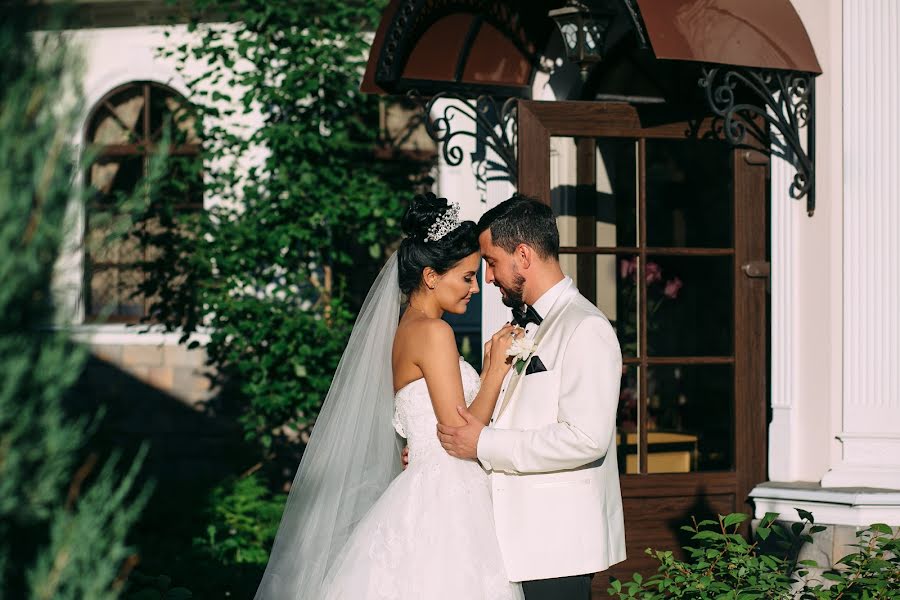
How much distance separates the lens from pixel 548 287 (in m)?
3.91

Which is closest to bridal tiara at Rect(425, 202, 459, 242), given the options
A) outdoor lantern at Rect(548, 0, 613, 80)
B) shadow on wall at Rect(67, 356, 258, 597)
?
outdoor lantern at Rect(548, 0, 613, 80)

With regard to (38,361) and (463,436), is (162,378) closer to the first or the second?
(463,436)

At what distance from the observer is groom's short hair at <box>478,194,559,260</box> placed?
3865 mm

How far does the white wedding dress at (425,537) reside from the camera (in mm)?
3902

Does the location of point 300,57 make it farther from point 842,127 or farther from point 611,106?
point 842,127

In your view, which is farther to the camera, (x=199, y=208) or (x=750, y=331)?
(x=199, y=208)

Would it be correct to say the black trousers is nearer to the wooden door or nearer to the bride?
the bride

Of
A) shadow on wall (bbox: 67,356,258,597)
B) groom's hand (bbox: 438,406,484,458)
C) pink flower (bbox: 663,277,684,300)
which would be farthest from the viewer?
shadow on wall (bbox: 67,356,258,597)

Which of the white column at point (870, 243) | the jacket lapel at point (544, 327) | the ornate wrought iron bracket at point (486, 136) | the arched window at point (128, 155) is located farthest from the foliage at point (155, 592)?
the arched window at point (128, 155)

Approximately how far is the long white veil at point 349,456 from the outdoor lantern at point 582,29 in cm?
190

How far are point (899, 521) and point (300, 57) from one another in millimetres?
5216

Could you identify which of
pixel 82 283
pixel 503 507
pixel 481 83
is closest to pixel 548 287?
pixel 503 507

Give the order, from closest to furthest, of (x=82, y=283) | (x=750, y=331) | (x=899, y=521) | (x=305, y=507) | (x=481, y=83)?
(x=82, y=283) < (x=305, y=507) < (x=899, y=521) < (x=750, y=331) < (x=481, y=83)

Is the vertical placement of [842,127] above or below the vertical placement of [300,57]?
below
